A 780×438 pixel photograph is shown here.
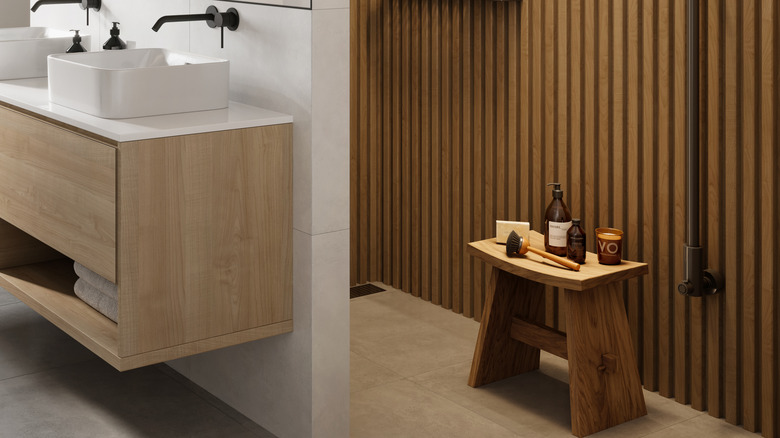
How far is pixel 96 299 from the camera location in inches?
116

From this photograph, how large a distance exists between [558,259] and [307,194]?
0.87 meters

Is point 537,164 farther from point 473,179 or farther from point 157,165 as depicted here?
point 157,165

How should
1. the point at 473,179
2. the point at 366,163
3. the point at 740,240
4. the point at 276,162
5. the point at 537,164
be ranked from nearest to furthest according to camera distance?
the point at 276,162, the point at 740,240, the point at 537,164, the point at 473,179, the point at 366,163

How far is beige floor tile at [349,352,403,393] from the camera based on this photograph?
3.44 m

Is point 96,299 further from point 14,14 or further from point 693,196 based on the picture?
point 693,196

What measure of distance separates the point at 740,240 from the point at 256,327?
1.48 m

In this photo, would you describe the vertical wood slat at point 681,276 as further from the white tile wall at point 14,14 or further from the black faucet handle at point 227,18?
the white tile wall at point 14,14

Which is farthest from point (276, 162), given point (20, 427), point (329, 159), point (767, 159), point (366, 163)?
point (366, 163)

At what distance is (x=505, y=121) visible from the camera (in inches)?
151

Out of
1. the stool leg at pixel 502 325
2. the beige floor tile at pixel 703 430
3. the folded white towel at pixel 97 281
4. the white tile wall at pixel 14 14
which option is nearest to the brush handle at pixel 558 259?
the stool leg at pixel 502 325

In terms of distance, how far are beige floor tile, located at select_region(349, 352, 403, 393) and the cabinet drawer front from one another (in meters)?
1.10

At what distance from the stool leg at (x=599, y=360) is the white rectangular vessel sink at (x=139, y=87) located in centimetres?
124

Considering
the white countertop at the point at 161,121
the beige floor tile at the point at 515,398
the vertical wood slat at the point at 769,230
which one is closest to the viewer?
the white countertop at the point at 161,121

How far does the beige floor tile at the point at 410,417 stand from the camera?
3.07 m
